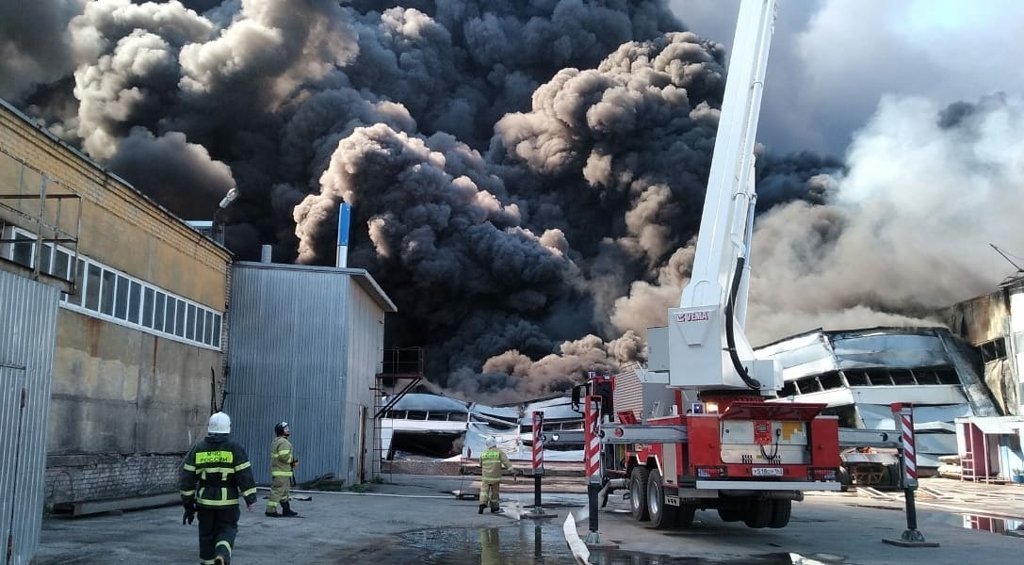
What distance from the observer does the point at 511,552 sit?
26.6ft

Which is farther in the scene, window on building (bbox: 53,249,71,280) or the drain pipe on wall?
the drain pipe on wall

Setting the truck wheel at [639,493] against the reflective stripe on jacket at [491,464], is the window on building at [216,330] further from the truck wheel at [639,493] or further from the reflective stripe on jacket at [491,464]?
the truck wheel at [639,493]

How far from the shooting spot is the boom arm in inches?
381

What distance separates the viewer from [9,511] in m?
5.90

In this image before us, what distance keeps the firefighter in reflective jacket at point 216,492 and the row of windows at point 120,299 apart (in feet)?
16.3

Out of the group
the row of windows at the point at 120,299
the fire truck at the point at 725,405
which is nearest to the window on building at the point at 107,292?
the row of windows at the point at 120,299

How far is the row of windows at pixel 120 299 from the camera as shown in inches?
414

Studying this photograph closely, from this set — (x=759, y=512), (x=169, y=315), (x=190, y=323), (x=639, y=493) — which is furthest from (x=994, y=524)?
(x=190, y=323)

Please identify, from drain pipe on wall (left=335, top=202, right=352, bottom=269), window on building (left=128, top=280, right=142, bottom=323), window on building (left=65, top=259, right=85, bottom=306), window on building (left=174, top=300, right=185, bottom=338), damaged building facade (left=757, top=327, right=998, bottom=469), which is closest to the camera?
window on building (left=65, top=259, right=85, bottom=306)

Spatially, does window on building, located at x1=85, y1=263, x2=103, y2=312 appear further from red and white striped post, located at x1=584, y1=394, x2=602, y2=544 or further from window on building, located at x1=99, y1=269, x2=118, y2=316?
red and white striped post, located at x1=584, y1=394, x2=602, y2=544

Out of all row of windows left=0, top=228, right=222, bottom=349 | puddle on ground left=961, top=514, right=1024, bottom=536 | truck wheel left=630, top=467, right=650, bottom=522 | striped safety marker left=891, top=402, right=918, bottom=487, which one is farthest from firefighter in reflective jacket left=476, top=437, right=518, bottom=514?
puddle on ground left=961, top=514, right=1024, bottom=536

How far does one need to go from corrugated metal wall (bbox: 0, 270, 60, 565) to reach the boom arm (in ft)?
21.3

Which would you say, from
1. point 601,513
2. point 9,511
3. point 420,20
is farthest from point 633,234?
point 9,511

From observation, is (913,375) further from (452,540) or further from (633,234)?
(452,540)
